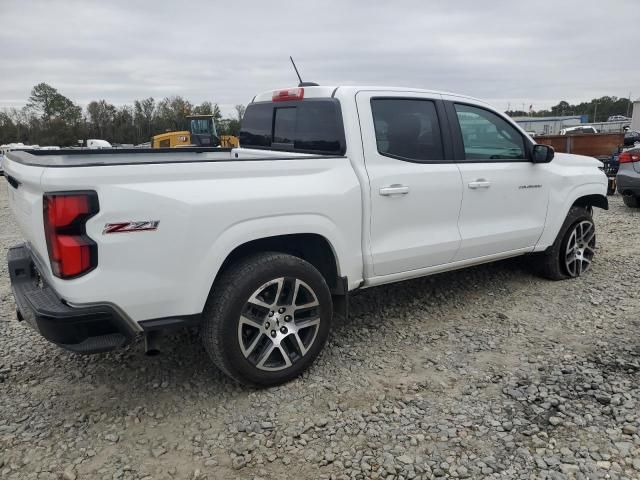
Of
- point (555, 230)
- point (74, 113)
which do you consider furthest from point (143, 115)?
point (555, 230)

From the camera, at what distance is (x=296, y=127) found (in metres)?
4.02

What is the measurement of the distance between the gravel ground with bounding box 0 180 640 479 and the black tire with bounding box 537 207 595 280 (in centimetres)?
75

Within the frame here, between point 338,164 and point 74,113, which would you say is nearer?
point 338,164

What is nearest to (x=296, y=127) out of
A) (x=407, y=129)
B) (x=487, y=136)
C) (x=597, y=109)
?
(x=407, y=129)

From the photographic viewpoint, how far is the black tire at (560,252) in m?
5.14

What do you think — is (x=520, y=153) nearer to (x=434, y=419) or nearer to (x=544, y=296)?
(x=544, y=296)

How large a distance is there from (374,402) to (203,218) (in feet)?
5.00

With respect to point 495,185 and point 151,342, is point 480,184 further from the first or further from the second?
point 151,342

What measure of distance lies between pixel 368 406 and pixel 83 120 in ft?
219

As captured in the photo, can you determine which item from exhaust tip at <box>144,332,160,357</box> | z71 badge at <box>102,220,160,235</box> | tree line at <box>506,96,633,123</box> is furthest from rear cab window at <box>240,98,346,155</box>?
tree line at <box>506,96,633,123</box>

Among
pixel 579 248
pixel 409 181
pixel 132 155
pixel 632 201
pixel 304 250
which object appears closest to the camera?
pixel 304 250

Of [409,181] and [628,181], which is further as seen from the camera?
[628,181]

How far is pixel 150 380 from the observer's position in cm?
344

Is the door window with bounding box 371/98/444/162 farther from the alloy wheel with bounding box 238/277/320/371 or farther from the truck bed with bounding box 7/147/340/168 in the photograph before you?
the alloy wheel with bounding box 238/277/320/371
